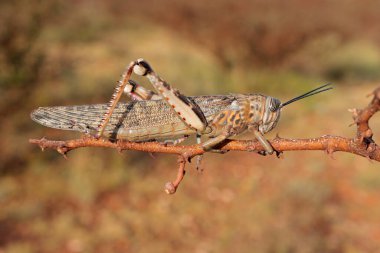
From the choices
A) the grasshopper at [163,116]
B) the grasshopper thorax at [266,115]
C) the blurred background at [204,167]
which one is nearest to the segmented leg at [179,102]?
the grasshopper at [163,116]

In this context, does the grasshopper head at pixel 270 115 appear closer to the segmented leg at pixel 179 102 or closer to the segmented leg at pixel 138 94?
the segmented leg at pixel 179 102

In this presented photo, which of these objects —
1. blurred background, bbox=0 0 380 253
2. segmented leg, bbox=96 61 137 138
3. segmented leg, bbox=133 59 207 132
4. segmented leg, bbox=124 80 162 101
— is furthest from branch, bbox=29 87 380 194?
A: blurred background, bbox=0 0 380 253

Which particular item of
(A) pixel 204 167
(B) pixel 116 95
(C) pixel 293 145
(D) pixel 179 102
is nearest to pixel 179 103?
(D) pixel 179 102

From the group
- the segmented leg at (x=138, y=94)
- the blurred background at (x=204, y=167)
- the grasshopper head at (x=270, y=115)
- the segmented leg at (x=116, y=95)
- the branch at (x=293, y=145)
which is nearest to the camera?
the branch at (x=293, y=145)

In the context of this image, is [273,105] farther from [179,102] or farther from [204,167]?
[204,167]

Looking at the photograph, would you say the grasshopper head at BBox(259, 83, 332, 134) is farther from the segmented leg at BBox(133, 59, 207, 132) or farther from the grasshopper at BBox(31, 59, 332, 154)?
the segmented leg at BBox(133, 59, 207, 132)
